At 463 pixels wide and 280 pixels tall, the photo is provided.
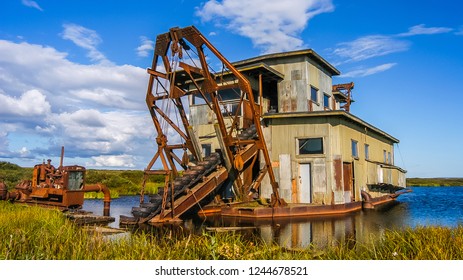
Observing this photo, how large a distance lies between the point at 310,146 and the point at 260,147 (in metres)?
4.07

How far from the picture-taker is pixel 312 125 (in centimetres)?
2059

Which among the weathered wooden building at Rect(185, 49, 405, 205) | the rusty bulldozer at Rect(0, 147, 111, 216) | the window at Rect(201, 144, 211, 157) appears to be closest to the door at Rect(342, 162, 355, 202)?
the weathered wooden building at Rect(185, 49, 405, 205)

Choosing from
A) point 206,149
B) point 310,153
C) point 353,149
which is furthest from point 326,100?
point 206,149

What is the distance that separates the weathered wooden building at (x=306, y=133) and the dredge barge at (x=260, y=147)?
0.19ft

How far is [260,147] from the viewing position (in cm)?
1836

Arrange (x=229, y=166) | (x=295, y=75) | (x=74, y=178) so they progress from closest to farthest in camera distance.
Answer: (x=74, y=178) < (x=229, y=166) < (x=295, y=75)

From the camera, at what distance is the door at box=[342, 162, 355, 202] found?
68.9 ft

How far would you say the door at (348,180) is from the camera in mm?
21016

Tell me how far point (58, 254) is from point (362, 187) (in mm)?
20798

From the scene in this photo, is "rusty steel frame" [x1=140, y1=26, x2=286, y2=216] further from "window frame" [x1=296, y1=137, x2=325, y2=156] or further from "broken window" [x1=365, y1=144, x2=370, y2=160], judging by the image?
"broken window" [x1=365, y1=144, x2=370, y2=160]

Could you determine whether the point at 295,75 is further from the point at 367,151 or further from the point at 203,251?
the point at 203,251

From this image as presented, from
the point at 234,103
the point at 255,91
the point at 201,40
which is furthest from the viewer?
the point at 255,91

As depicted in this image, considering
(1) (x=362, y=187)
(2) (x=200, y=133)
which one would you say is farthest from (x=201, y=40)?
(1) (x=362, y=187)
